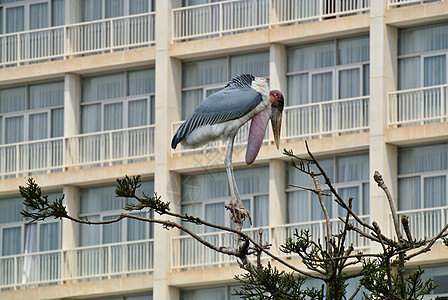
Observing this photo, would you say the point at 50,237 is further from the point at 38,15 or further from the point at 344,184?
the point at 344,184

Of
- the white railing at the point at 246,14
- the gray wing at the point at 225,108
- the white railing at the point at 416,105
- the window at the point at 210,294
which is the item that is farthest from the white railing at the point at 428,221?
the gray wing at the point at 225,108

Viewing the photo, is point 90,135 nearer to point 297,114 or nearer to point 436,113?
point 297,114

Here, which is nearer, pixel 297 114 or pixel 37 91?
pixel 297 114

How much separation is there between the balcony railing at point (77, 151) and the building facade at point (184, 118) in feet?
0.18

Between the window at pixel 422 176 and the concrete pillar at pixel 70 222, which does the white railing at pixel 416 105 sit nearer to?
the window at pixel 422 176

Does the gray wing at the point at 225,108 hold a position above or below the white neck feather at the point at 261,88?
below

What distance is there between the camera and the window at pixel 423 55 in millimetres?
45438

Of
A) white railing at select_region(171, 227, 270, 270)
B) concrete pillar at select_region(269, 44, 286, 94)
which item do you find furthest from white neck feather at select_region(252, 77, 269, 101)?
white railing at select_region(171, 227, 270, 270)

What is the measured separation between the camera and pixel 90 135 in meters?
50.8

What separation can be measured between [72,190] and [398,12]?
11.7 m

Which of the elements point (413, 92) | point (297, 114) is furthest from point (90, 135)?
point (413, 92)

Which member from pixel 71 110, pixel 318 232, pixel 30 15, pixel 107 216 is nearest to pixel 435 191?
pixel 318 232

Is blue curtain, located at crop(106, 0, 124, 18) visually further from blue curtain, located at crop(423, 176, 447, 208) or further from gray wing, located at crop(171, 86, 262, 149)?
gray wing, located at crop(171, 86, 262, 149)

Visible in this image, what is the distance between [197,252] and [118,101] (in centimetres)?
558
